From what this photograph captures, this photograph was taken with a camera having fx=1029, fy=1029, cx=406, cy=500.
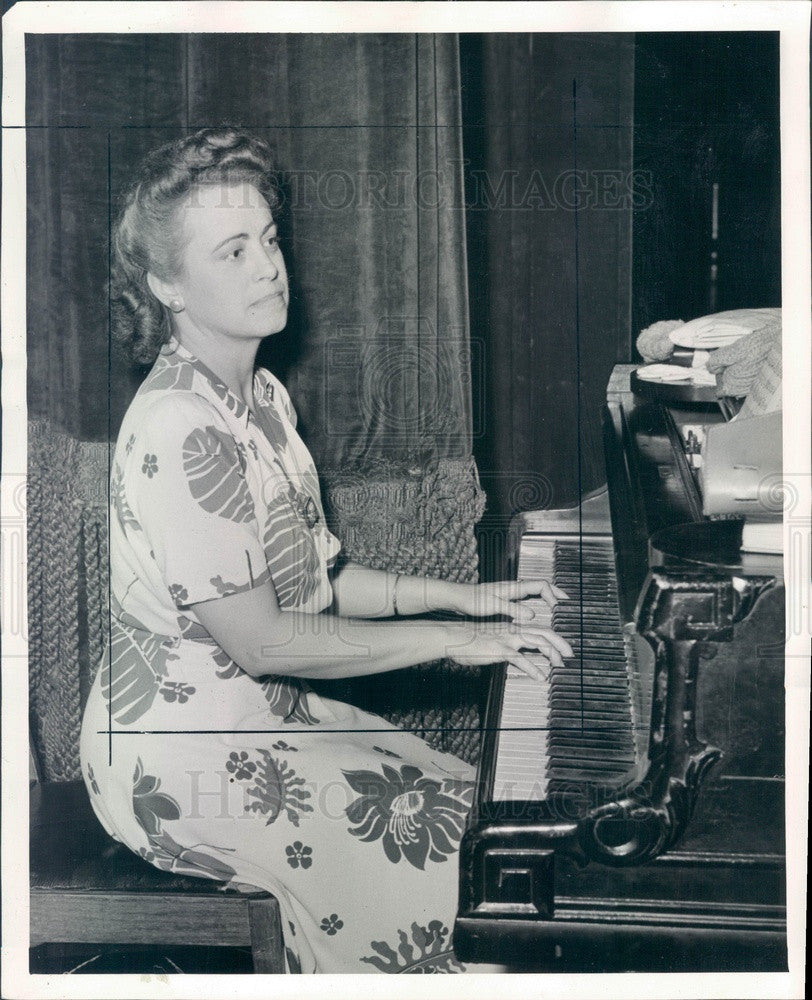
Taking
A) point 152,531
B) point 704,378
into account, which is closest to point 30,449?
point 152,531

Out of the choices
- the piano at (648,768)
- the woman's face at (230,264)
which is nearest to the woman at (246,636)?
the woman's face at (230,264)

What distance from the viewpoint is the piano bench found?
187 centimetres

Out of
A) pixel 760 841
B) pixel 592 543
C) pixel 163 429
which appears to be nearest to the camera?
pixel 760 841

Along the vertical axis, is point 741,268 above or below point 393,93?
below

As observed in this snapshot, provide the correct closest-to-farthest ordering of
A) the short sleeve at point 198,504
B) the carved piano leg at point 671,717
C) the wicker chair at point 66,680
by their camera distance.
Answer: the carved piano leg at point 671,717, the short sleeve at point 198,504, the wicker chair at point 66,680

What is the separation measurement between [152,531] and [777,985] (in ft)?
4.83

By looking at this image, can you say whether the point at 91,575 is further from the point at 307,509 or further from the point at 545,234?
the point at 545,234

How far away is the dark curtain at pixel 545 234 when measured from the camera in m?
2.01

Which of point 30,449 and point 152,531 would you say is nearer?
point 152,531

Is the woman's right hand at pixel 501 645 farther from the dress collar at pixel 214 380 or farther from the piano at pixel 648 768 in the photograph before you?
the dress collar at pixel 214 380

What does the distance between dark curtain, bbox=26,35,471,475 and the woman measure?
6 cm

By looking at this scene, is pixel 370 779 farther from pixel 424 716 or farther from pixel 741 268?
pixel 741 268

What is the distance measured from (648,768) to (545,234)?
104 centimetres

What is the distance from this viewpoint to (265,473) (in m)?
1.93
